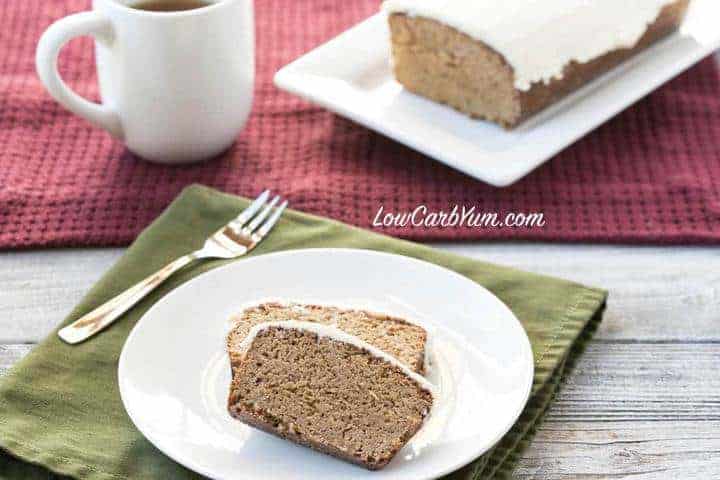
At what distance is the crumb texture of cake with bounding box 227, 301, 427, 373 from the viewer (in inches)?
50.7

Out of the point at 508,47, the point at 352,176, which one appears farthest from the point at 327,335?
the point at 508,47

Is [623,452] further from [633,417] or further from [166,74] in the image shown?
[166,74]

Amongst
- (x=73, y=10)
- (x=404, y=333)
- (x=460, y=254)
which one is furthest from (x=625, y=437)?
(x=73, y=10)

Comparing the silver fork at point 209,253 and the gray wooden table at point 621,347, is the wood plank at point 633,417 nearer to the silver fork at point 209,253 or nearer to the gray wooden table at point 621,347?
the gray wooden table at point 621,347

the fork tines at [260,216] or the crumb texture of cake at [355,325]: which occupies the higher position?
the crumb texture of cake at [355,325]

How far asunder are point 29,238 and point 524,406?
2.95 ft

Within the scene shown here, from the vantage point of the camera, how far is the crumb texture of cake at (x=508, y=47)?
1.89 m

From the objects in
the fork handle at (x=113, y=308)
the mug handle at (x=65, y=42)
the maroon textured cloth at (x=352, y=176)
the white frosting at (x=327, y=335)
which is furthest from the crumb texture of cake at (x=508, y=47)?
the white frosting at (x=327, y=335)

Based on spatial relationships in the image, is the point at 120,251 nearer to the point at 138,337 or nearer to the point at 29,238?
the point at 29,238

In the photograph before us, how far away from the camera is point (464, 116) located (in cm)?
200

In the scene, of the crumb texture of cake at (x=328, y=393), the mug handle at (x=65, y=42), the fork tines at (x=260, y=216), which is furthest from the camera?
the mug handle at (x=65, y=42)

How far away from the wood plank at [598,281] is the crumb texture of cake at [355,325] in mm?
357

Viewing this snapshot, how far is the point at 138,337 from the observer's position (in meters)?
1.33

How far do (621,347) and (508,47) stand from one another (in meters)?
0.63
